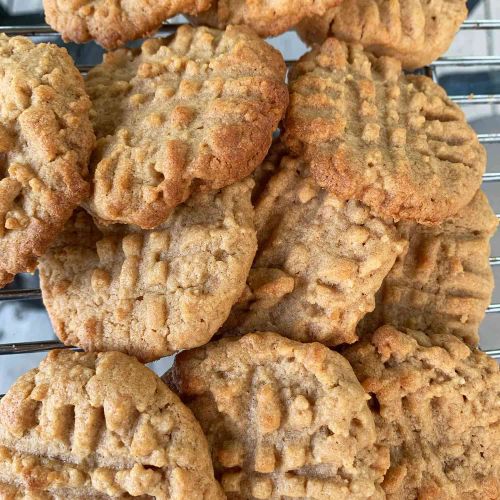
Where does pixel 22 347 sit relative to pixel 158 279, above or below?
below

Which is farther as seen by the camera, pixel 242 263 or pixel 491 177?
pixel 491 177

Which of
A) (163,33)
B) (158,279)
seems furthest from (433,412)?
(163,33)

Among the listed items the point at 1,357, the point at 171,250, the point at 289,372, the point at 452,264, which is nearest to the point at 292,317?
the point at 289,372

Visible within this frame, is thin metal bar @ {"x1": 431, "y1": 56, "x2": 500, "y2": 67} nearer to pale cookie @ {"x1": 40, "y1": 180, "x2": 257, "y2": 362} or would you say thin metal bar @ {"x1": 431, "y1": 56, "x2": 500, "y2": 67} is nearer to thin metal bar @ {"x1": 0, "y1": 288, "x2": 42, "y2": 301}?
pale cookie @ {"x1": 40, "y1": 180, "x2": 257, "y2": 362}

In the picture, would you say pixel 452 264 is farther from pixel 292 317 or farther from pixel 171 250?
pixel 171 250

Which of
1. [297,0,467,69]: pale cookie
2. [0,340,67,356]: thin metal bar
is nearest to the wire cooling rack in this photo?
[0,340,67,356]: thin metal bar

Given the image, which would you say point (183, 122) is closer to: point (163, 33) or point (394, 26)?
point (394, 26)
